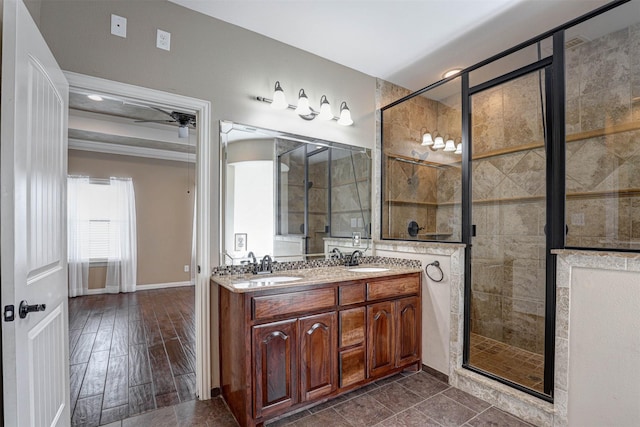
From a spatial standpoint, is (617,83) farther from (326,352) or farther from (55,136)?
(55,136)

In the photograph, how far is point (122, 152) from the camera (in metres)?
5.41

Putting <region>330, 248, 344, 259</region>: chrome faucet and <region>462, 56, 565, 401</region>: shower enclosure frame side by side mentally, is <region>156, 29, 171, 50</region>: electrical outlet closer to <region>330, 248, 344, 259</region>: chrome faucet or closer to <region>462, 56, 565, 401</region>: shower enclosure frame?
<region>330, 248, 344, 259</region>: chrome faucet

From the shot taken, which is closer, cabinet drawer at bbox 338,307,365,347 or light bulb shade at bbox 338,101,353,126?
cabinet drawer at bbox 338,307,365,347

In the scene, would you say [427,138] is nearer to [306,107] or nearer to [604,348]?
[306,107]

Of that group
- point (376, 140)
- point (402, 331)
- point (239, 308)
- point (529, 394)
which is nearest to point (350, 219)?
point (376, 140)

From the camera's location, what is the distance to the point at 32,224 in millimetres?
→ 1275

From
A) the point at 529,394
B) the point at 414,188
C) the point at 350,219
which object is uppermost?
the point at 414,188

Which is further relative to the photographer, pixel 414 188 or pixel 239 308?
pixel 414 188

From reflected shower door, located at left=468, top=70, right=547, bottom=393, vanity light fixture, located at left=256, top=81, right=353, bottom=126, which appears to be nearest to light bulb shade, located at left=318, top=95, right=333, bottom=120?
vanity light fixture, located at left=256, top=81, right=353, bottom=126

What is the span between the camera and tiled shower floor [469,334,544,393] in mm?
2150

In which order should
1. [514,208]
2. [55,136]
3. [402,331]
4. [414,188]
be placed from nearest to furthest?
1. [55,136]
2. [402,331]
3. [514,208]
4. [414,188]

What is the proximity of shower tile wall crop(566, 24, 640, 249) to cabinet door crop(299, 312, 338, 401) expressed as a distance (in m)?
1.74

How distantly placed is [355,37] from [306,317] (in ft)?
7.40

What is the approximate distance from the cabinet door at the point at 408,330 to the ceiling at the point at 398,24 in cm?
219
